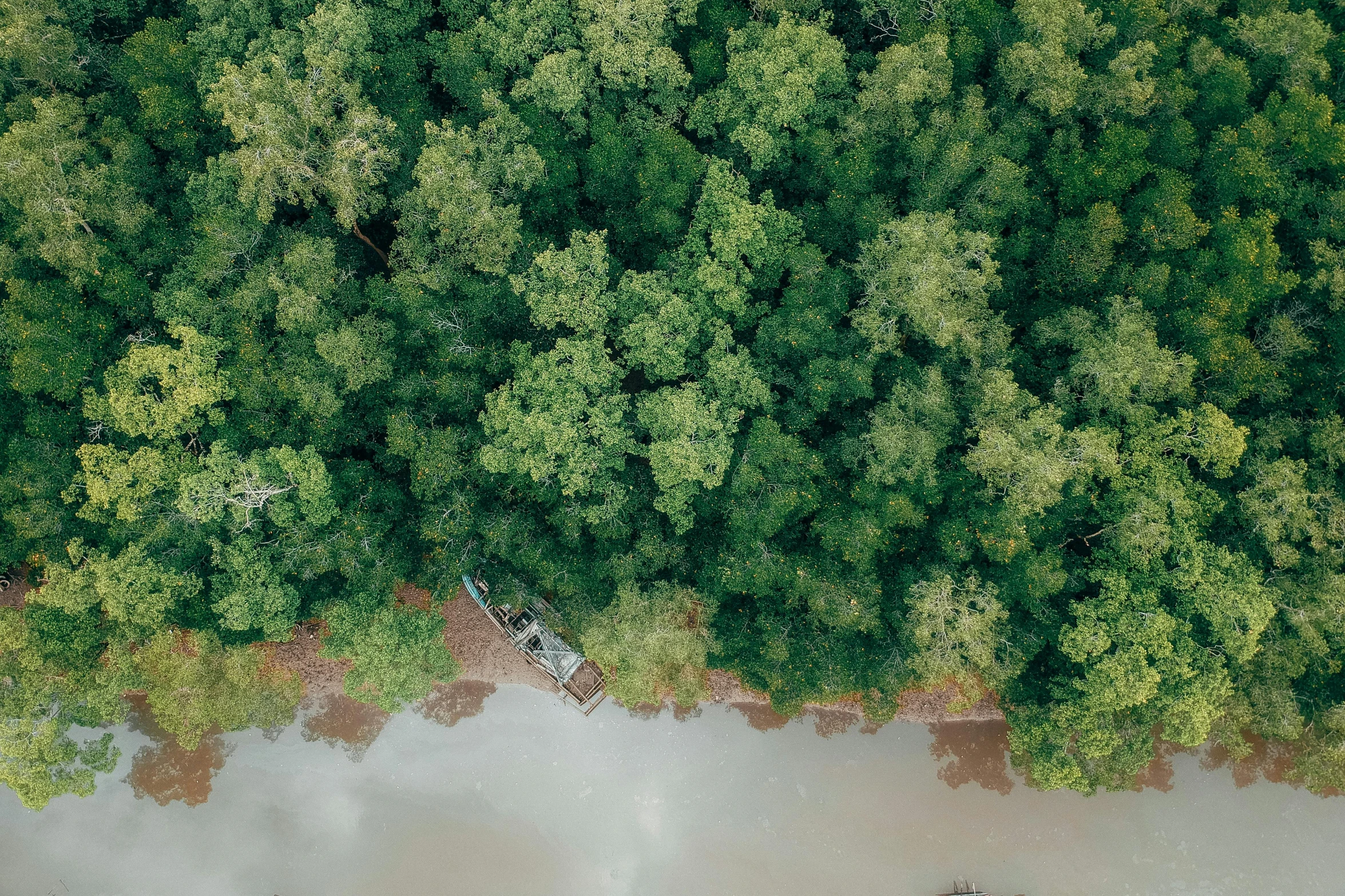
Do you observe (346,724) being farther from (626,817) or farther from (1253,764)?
(1253,764)

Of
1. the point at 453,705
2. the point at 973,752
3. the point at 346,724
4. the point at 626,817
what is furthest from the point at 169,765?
the point at 973,752

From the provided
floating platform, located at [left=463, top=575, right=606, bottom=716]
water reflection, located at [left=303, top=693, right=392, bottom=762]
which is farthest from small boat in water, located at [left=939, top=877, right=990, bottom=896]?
water reflection, located at [left=303, top=693, right=392, bottom=762]

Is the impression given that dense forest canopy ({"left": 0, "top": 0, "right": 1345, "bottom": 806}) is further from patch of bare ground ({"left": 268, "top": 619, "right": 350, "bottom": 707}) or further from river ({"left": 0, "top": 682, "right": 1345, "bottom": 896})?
river ({"left": 0, "top": 682, "right": 1345, "bottom": 896})

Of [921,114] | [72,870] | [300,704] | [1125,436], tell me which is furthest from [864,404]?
[72,870]

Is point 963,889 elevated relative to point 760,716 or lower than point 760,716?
elevated

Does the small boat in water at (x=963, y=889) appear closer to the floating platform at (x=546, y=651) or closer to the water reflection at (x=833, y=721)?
the water reflection at (x=833, y=721)

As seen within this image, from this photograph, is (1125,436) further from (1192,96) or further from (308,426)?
(308,426)
